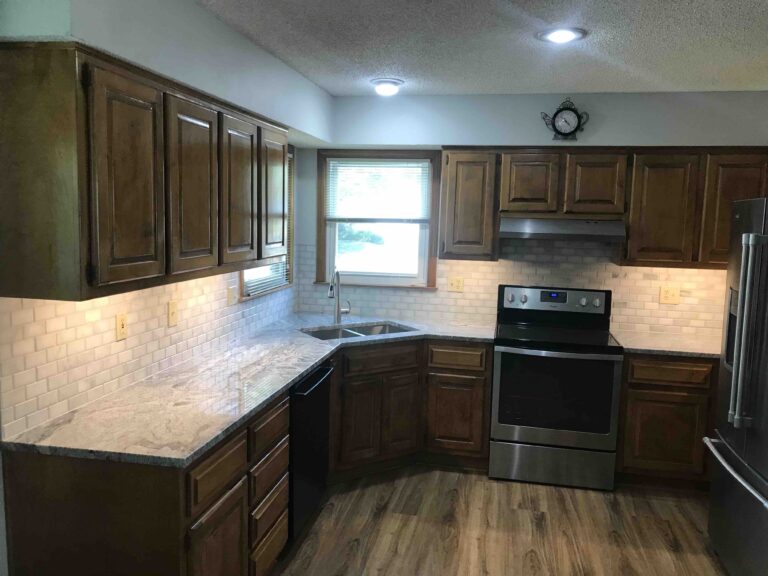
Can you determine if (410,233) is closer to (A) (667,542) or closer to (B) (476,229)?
(B) (476,229)

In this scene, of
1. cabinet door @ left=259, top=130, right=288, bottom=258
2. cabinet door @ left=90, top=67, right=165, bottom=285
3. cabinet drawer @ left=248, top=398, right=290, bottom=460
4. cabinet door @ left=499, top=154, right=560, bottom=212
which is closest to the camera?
cabinet door @ left=90, top=67, right=165, bottom=285

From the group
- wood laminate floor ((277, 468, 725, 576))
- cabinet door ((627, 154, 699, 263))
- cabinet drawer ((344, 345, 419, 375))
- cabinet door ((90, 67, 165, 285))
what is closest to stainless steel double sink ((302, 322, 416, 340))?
cabinet drawer ((344, 345, 419, 375))

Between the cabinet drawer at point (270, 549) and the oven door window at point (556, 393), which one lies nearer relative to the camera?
the cabinet drawer at point (270, 549)

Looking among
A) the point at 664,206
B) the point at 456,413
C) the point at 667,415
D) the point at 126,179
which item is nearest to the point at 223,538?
the point at 126,179

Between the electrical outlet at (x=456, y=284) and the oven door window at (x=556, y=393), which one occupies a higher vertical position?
the electrical outlet at (x=456, y=284)

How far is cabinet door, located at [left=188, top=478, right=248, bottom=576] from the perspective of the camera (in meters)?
2.00

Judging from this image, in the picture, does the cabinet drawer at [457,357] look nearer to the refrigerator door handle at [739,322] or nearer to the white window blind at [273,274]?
the white window blind at [273,274]

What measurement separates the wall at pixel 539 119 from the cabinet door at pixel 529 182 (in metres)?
0.12

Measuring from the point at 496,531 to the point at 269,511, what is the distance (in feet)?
4.28

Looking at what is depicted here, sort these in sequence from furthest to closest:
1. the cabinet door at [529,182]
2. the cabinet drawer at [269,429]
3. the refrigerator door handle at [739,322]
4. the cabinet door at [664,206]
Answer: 1. the cabinet door at [529,182]
2. the cabinet door at [664,206]
3. the refrigerator door handle at [739,322]
4. the cabinet drawer at [269,429]

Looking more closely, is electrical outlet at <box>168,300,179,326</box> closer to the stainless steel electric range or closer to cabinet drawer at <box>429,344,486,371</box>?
cabinet drawer at <box>429,344,486,371</box>

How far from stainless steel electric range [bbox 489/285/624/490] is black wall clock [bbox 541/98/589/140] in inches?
49.6

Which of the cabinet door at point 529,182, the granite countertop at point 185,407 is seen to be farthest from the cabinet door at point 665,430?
the granite countertop at point 185,407

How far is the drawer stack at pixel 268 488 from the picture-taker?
2.42 meters
